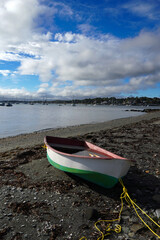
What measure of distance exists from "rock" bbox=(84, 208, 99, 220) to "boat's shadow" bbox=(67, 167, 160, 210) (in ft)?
3.78

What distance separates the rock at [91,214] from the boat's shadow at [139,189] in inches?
45.3

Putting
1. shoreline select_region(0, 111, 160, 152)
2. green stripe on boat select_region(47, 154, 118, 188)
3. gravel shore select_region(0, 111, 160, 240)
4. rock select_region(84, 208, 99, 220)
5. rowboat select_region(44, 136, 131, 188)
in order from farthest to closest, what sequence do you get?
shoreline select_region(0, 111, 160, 152), green stripe on boat select_region(47, 154, 118, 188), rowboat select_region(44, 136, 131, 188), rock select_region(84, 208, 99, 220), gravel shore select_region(0, 111, 160, 240)

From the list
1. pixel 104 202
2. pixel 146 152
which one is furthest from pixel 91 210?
pixel 146 152

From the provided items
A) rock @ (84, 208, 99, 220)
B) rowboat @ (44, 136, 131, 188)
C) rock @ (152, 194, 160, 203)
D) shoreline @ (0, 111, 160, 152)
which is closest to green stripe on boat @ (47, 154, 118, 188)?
rowboat @ (44, 136, 131, 188)

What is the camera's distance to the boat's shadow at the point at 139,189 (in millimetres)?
6148

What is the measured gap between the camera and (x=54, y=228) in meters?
4.87

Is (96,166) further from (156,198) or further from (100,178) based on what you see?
(156,198)

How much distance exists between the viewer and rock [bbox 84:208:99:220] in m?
5.33

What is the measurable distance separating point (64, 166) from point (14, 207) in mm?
2433

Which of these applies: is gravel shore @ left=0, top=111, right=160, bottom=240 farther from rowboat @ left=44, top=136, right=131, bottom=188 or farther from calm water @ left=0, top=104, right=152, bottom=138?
calm water @ left=0, top=104, right=152, bottom=138

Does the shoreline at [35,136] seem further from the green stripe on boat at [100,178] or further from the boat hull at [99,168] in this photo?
the green stripe on boat at [100,178]

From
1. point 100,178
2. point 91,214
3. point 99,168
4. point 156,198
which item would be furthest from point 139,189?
point 91,214

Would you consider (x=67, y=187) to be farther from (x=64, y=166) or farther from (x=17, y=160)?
(x=17, y=160)

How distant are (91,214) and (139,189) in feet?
8.62
